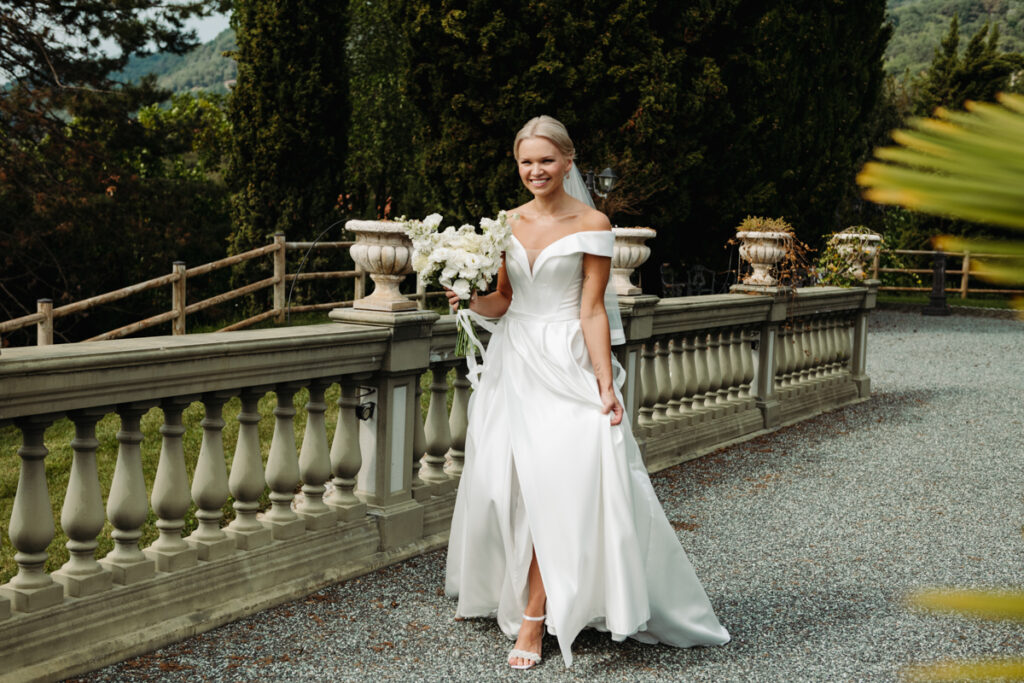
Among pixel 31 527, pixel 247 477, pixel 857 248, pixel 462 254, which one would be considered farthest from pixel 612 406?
pixel 857 248

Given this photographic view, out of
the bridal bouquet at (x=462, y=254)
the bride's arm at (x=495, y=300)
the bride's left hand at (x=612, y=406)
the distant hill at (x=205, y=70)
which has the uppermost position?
the distant hill at (x=205, y=70)

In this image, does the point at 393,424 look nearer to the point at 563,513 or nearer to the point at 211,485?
the point at 211,485

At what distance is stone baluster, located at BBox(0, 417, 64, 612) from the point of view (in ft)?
11.0

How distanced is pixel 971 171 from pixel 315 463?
424 cm

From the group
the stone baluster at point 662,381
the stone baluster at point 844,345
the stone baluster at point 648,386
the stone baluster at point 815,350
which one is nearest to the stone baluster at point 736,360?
the stone baluster at point 662,381

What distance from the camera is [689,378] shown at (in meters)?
7.56

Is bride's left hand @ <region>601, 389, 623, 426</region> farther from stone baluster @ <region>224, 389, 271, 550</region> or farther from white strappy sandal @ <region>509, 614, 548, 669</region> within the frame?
stone baluster @ <region>224, 389, 271, 550</region>

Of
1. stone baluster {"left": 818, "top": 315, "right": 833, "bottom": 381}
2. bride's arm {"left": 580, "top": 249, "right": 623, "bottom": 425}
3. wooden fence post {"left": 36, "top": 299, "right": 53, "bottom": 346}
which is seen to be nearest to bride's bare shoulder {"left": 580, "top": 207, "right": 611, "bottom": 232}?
bride's arm {"left": 580, "top": 249, "right": 623, "bottom": 425}

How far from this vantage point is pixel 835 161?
17688 millimetres

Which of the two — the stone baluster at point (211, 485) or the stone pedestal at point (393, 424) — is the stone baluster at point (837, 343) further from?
the stone baluster at point (211, 485)

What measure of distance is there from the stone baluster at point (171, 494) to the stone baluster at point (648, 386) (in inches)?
150

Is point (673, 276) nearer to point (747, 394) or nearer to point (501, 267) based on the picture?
point (747, 394)

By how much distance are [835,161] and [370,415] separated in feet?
48.5

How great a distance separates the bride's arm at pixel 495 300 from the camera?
4137 millimetres
